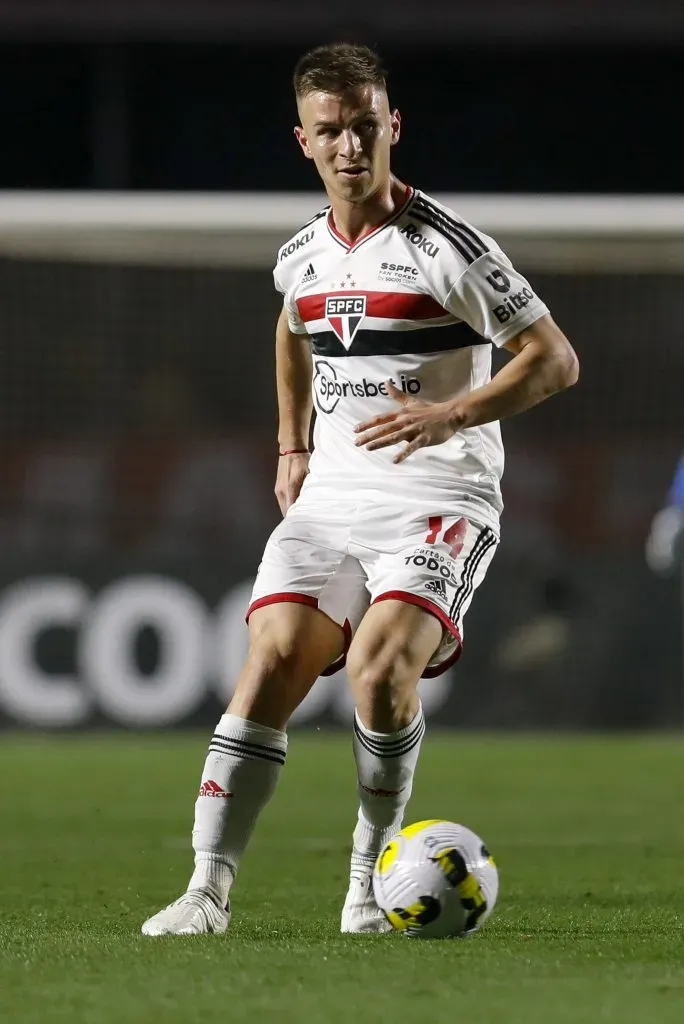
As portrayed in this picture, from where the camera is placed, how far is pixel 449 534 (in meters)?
4.12

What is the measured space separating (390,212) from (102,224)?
20.0ft

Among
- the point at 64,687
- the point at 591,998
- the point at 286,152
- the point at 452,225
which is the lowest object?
the point at 64,687

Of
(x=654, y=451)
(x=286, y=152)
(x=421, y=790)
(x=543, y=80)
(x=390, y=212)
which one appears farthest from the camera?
(x=543, y=80)

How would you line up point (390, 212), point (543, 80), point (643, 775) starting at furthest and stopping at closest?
point (543, 80) < point (643, 775) < point (390, 212)

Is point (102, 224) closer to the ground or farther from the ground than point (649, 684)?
farther from the ground

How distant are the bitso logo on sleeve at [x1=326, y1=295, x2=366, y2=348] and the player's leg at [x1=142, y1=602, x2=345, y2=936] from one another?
2.39 ft

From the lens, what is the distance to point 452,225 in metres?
4.14

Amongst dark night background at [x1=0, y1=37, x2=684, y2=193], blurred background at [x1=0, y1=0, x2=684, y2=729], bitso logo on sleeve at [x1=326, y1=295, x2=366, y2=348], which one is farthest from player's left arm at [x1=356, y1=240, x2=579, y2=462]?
dark night background at [x1=0, y1=37, x2=684, y2=193]

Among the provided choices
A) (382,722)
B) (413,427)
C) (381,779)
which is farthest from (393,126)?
(381,779)

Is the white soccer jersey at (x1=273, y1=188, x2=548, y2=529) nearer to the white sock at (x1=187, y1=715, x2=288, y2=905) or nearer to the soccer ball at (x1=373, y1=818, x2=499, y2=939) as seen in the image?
the white sock at (x1=187, y1=715, x2=288, y2=905)

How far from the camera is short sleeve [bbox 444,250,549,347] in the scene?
400 cm

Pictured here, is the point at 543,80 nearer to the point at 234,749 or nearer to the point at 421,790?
the point at 421,790

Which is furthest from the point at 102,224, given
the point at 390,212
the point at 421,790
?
the point at 390,212

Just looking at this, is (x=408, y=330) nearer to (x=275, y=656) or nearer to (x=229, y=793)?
(x=275, y=656)
